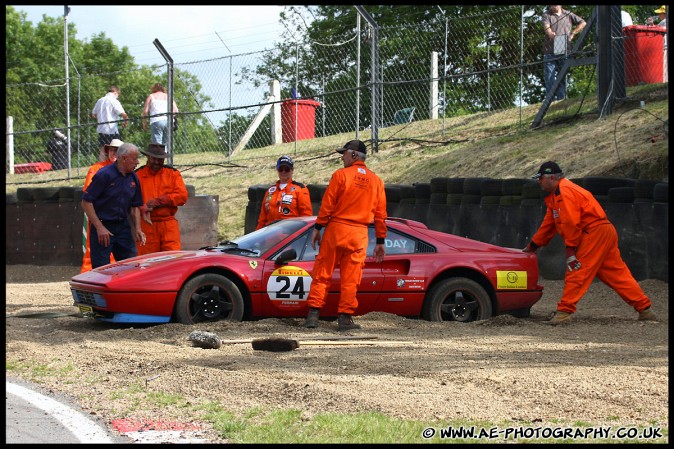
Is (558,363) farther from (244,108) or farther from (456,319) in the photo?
(244,108)

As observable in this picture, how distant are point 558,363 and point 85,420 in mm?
3360

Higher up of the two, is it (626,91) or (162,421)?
(626,91)

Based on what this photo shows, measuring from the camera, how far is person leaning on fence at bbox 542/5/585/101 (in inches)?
750

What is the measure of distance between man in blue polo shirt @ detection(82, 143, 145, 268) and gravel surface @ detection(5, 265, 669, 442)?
2.71 feet

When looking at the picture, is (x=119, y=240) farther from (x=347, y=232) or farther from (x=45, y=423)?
(x=45, y=423)

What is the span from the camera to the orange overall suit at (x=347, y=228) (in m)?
9.66

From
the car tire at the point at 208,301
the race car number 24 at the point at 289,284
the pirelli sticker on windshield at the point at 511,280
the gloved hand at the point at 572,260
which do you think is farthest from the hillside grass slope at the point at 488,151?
the car tire at the point at 208,301

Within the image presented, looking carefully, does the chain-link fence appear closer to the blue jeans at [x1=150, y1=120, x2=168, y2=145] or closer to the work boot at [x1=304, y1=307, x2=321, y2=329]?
the blue jeans at [x1=150, y1=120, x2=168, y2=145]

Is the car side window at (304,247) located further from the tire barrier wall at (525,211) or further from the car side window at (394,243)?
the tire barrier wall at (525,211)

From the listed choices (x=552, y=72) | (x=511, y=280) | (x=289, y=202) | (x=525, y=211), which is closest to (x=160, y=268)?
(x=289, y=202)

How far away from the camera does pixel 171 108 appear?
21.6 meters

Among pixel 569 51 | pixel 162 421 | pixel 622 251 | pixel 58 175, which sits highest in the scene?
pixel 569 51

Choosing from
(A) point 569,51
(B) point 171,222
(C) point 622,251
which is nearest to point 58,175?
(A) point 569,51

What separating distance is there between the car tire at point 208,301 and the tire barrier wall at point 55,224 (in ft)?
24.6
